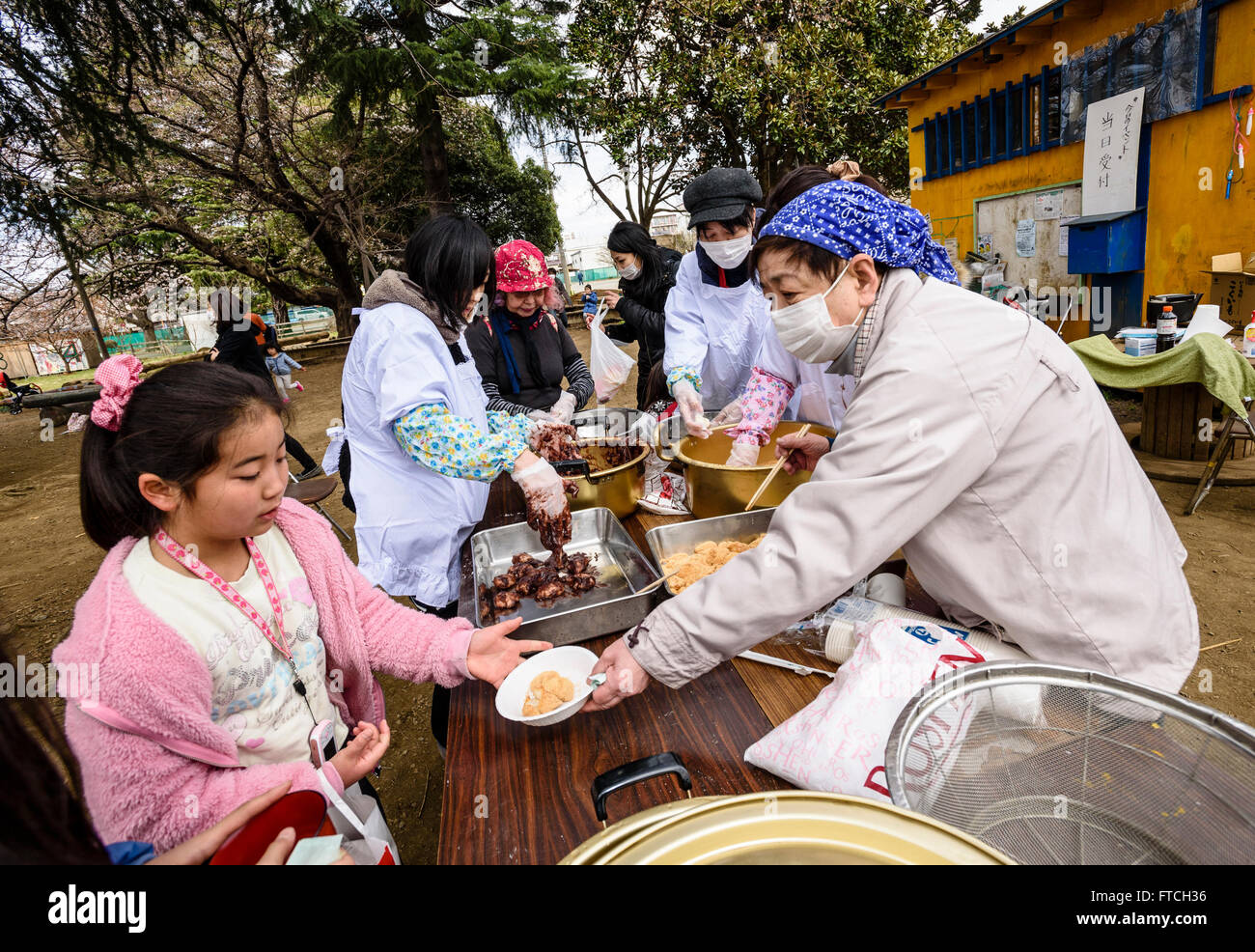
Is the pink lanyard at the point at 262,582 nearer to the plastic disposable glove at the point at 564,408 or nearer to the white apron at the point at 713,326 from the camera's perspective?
the plastic disposable glove at the point at 564,408

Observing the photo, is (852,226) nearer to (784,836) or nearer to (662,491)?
(784,836)

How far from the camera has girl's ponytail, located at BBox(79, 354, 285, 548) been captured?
1347 millimetres

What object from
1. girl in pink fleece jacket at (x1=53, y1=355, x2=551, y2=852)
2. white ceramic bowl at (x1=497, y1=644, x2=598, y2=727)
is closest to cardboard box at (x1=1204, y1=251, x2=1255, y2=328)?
white ceramic bowl at (x1=497, y1=644, x2=598, y2=727)

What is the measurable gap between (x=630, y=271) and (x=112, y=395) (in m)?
4.30

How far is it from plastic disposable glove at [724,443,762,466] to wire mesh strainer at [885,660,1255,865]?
5.26ft

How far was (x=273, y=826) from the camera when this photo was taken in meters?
1.00

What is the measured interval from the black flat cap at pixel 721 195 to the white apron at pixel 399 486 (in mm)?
1781

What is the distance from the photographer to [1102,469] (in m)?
1.37

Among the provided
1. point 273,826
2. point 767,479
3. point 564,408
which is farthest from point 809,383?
point 273,826

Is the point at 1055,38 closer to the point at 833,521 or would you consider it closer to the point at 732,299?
the point at 732,299

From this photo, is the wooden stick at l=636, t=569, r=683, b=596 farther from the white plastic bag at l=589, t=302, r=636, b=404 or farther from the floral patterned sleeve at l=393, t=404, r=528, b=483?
the white plastic bag at l=589, t=302, r=636, b=404

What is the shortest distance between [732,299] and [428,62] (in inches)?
435

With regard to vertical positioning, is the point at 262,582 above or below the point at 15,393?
below

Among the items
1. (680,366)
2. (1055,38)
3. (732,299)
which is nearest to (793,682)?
(680,366)
